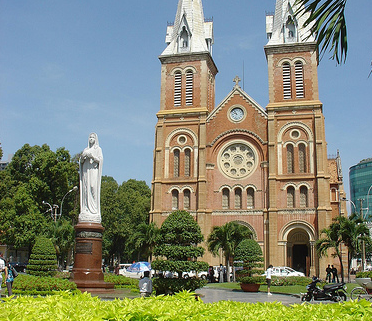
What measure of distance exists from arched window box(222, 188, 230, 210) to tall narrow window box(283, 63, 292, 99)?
10556mm

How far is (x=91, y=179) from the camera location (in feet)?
55.5

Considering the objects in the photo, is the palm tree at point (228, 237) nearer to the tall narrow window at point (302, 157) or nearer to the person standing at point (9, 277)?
the tall narrow window at point (302, 157)

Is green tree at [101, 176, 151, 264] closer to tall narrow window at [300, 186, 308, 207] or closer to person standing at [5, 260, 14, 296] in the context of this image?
tall narrow window at [300, 186, 308, 207]

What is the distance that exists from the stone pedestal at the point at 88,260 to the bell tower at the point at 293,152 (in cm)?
2599

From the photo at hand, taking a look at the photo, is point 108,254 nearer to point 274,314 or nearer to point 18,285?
point 18,285

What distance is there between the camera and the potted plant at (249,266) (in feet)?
82.5

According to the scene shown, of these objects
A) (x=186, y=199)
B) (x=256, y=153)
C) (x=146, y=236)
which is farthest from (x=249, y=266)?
(x=256, y=153)

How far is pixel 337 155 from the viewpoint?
5928 centimetres

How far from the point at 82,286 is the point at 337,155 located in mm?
49841

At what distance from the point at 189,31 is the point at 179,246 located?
3410 centimetres

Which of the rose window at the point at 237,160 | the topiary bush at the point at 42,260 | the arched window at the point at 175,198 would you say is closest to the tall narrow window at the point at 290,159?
the rose window at the point at 237,160

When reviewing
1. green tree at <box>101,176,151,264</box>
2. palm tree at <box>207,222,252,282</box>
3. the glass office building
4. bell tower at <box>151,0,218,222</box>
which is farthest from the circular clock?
the glass office building

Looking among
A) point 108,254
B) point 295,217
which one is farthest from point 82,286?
point 108,254

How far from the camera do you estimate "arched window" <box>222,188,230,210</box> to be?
42812 millimetres
